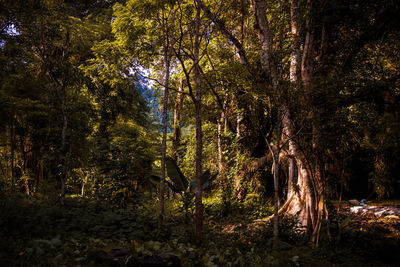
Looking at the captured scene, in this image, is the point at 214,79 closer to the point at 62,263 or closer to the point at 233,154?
the point at 233,154

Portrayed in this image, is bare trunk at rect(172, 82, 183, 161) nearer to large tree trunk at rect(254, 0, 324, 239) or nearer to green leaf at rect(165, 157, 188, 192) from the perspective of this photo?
green leaf at rect(165, 157, 188, 192)

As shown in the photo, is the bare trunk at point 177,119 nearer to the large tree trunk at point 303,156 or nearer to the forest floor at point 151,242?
the large tree trunk at point 303,156

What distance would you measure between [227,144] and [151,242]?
7.63 meters

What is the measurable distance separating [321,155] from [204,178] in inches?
142

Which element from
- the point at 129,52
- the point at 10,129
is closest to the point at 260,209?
the point at 129,52

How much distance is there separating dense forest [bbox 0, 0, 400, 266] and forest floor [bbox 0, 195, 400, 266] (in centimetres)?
3

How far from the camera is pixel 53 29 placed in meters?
7.83

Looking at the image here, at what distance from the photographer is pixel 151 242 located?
407 centimetres

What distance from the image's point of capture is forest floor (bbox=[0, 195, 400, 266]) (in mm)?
3604

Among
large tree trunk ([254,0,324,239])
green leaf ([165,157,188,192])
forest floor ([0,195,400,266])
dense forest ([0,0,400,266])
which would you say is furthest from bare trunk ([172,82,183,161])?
forest floor ([0,195,400,266])

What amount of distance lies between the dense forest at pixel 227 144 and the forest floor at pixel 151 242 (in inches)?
1.3

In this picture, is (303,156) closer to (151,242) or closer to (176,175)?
(176,175)

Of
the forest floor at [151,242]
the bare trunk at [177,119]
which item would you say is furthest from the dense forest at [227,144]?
the bare trunk at [177,119]

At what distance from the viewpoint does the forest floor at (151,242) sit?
3604 millimetres
